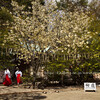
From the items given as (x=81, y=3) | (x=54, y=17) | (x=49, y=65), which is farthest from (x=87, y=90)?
(x=81, y=3)

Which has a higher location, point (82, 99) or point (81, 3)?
point (81, 3)

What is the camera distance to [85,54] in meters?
16.5

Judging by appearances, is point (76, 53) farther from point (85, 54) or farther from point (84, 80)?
point (84, 80)

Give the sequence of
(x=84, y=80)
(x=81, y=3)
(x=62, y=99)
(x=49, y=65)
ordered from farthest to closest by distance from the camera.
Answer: (x=81, y=3)
(x=84, y=80)
(x=49, y=65)
(x=62, y=99)

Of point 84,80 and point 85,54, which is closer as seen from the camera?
point 85,54

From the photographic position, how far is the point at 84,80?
1816 cm

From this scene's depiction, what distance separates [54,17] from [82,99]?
875 centimetres

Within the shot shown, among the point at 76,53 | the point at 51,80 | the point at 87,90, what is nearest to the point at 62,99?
the point at 87,90

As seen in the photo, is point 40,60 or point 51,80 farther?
point 51,80

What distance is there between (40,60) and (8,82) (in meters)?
4.50

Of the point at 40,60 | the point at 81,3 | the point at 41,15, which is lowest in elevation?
the point at 40,60

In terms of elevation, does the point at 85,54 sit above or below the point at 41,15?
below

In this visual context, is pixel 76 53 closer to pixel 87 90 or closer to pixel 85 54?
pixel 85 54

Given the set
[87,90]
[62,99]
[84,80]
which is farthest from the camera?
[84,80]
